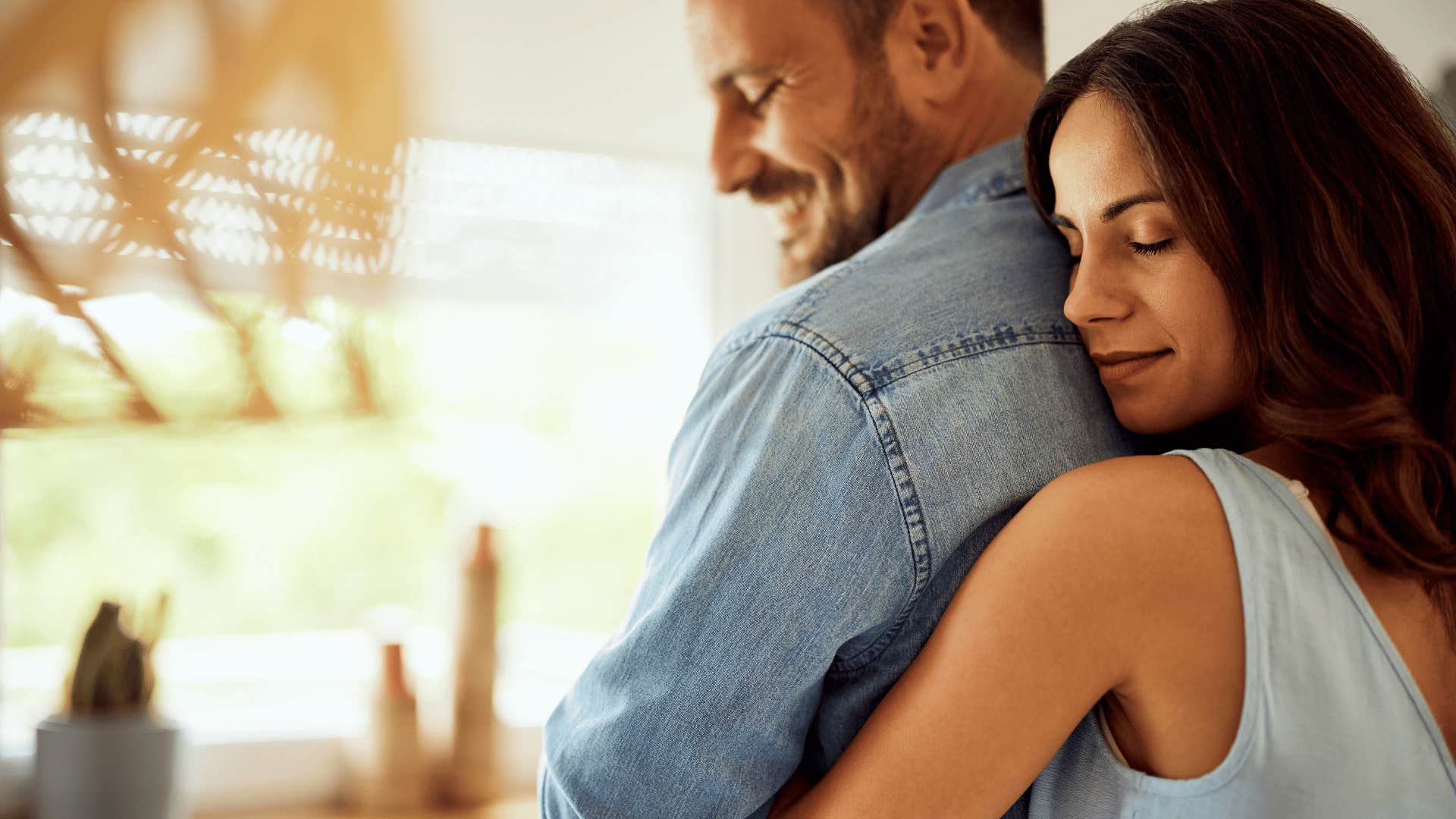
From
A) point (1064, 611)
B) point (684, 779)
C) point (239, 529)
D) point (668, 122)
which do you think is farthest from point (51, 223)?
point (1064, 611)

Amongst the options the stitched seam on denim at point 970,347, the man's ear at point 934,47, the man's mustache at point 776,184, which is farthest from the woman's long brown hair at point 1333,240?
the man's mustache at point 776,184

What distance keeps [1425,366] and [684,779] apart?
1.50ft

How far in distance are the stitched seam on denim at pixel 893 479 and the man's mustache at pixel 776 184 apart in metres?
0.52

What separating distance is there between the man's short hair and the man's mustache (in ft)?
0.55

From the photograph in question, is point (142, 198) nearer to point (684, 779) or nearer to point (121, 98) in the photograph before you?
point (121, 98)

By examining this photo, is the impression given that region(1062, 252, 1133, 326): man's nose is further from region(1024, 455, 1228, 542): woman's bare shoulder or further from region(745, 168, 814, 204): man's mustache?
region(745, 168, 814, 204): man's mustache

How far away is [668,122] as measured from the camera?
1.71 metres

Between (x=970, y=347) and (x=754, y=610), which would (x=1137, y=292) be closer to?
(x=970, y=347)

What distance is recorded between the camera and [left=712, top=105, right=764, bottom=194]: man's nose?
3.67 feet

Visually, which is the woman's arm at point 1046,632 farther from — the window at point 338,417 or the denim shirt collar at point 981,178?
the window at point 338,417

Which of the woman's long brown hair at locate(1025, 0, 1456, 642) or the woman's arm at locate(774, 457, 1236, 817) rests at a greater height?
the woman's long brown hair at locate(1025, 0, 1456, 642)

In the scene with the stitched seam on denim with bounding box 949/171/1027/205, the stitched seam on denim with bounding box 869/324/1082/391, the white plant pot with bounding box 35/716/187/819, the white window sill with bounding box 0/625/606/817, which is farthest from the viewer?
the white window sill with bounding box 0/625/606/817

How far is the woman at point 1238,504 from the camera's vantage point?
1.68ft

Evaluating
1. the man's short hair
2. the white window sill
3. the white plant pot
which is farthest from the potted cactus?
the man's short hair
